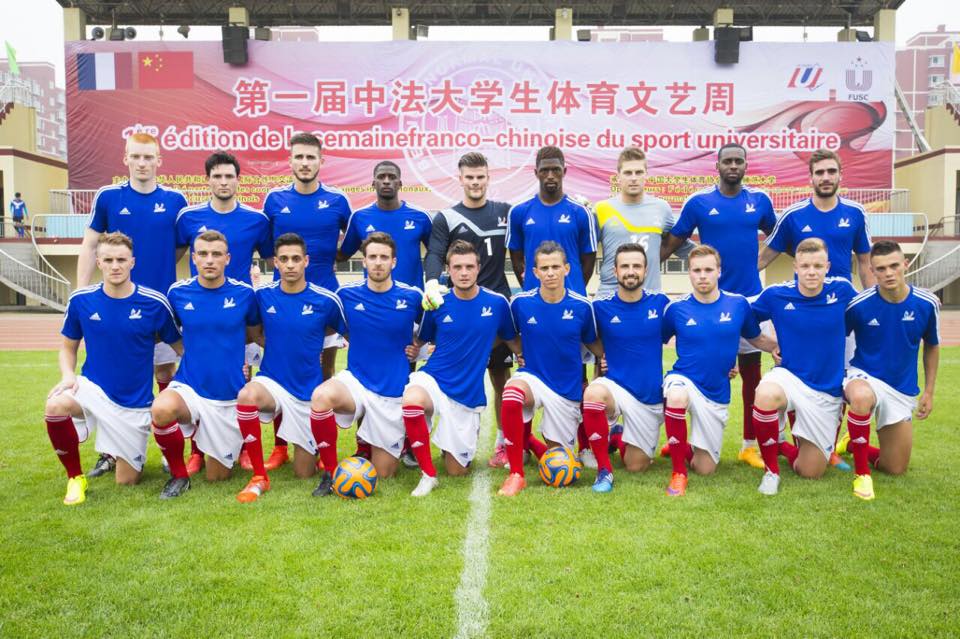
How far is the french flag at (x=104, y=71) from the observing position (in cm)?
2122

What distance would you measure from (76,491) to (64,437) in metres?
0.32

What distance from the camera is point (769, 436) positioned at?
446 centimetres

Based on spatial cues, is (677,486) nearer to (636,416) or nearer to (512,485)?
(636,416)

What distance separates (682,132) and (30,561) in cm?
2058

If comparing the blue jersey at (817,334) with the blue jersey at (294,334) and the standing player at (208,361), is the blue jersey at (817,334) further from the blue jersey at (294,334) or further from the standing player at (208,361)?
the standing player at (208,361)

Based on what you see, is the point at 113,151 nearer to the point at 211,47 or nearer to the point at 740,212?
the point at 211,47

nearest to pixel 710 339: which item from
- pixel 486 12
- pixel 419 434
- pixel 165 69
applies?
pixel 419 434

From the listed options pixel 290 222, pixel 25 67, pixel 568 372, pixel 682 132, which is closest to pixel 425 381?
pixel 568 372

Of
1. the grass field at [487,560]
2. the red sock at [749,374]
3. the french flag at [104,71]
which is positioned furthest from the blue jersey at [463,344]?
the french flag at [104,71]

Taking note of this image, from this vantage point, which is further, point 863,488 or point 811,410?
point 811,410

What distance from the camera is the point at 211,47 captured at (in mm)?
21375

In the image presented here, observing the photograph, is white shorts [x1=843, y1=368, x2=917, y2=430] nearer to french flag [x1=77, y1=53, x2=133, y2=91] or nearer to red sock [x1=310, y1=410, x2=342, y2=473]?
red sock [x1=310, y1=410, x2=342, y2=473]

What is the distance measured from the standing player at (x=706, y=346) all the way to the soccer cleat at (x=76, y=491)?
11.5ft

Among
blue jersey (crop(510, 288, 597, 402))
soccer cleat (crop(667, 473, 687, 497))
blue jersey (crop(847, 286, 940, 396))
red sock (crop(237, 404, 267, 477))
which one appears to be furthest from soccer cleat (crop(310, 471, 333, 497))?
blue jersey (crop(847, 286, 940, 396))
